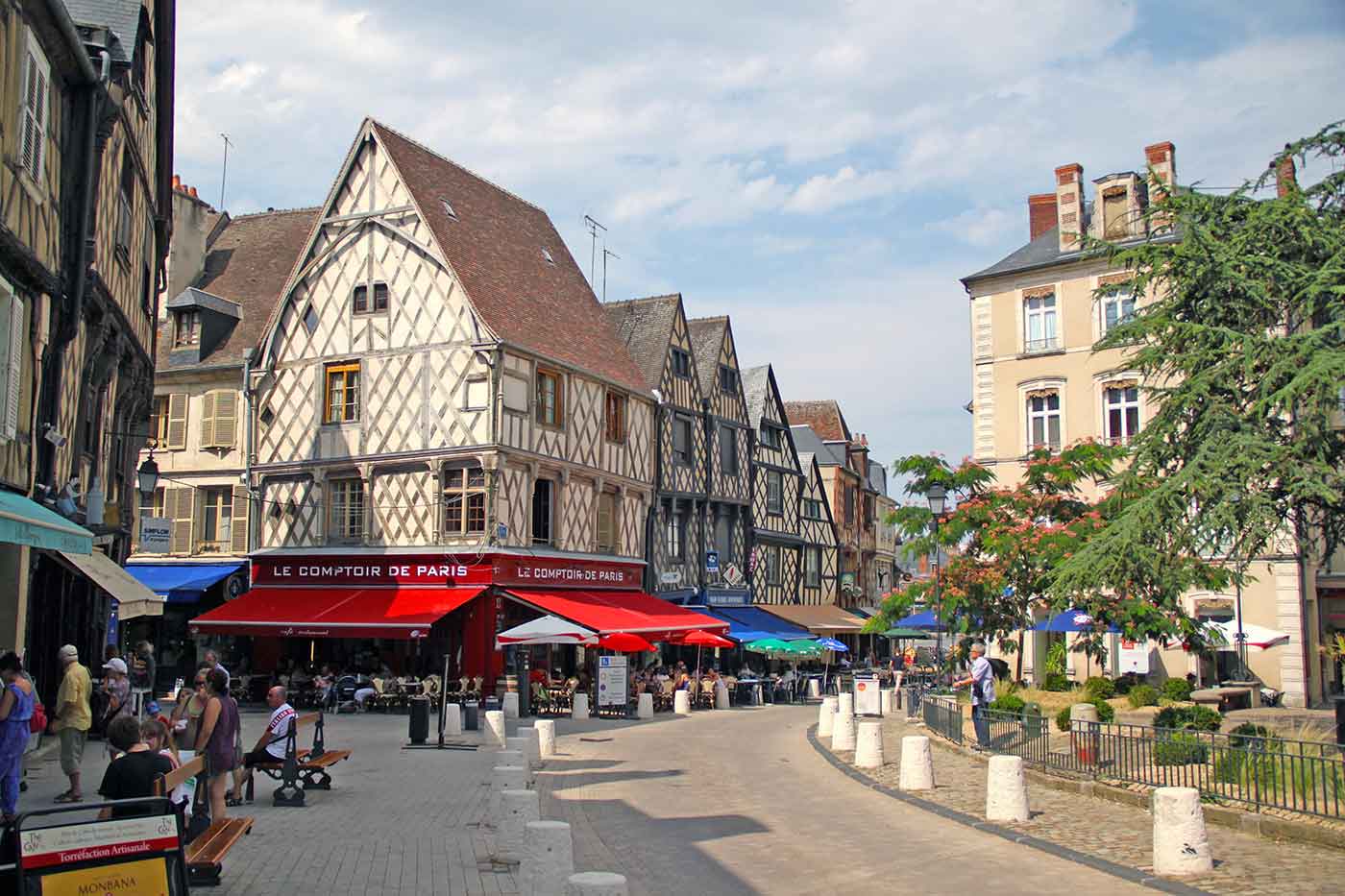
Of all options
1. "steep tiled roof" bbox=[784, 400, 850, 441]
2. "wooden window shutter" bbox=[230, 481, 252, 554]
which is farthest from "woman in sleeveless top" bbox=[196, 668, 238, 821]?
"steep tiled roof" bbox=[784, 400, 850, 441]

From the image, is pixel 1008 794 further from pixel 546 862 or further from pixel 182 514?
pixel 182 514

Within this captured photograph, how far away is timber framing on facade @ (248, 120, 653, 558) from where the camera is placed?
1051 inches

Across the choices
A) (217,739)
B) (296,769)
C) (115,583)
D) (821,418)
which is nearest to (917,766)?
(296,769)

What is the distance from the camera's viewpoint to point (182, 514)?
1205 inches

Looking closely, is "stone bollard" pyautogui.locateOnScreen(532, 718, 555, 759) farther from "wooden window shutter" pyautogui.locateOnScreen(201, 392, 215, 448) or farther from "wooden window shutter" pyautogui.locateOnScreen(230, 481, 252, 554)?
"wooden window shutter" pyautogui.locateOnScreen(201, 392, 215, 448)

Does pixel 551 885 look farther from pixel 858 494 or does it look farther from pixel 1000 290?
Result: pixel 858 494

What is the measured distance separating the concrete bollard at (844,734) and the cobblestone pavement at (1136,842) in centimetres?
323

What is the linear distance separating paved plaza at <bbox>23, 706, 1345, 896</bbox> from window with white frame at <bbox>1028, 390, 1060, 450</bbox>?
54.9 feet

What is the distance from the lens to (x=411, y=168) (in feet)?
94.6

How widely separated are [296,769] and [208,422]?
2036 cm

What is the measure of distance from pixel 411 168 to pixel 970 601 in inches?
649

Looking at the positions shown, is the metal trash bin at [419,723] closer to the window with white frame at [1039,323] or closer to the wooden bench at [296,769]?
the wooden bench at [296,769]

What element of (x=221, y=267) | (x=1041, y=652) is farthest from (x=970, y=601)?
(x=221, y=267)

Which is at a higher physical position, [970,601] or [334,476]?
[334,476]
